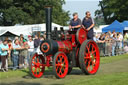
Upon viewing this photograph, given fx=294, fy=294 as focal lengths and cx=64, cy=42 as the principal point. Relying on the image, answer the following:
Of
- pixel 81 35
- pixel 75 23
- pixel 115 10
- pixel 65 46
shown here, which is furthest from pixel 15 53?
pixel 115 10

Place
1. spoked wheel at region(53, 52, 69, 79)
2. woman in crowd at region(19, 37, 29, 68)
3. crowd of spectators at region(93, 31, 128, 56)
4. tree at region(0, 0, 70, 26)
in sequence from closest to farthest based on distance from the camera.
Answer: spoked wheel at region(53, 52, 69, 79) < woman in crowd at region(19, 37, 29, 68) < crowd of spectators at region(93, 31, 128, 56) < tree at region(0, 0, 70, 26)

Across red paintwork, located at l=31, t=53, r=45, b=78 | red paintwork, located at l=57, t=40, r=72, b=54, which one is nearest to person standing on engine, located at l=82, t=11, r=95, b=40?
red paintwork, located at l=57, t=40, r=72, b=54

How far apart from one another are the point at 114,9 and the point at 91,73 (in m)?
56.6

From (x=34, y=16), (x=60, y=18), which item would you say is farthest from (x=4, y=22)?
(x=60, y=18)

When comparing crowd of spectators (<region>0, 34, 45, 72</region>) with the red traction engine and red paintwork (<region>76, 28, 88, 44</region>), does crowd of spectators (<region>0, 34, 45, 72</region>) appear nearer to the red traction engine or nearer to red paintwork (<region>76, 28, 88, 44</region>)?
the red traction engine

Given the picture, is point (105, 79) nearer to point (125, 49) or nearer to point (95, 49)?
point (95, 49)

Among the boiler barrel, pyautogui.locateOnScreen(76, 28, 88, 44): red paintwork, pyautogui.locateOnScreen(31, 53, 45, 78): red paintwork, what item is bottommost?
pyautogui.locateOnScreen(31, 53, 45, 78): red paintwork

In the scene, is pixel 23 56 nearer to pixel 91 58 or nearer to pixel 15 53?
pixel 15 53

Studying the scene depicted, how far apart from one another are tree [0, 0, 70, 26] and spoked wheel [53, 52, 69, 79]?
38.5 metres

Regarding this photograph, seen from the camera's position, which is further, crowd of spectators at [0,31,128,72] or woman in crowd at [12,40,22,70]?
woman in crowd at [12,40,22,70]

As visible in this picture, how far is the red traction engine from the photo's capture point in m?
8.99

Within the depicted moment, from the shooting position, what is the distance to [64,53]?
9.22m

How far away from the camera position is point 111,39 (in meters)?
20.2

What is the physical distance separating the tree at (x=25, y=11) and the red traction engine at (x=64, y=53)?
125 feet
